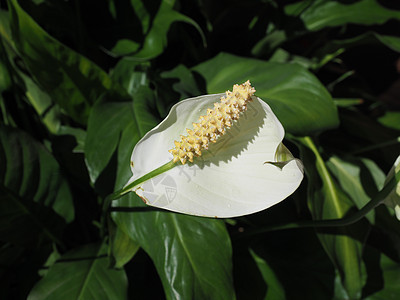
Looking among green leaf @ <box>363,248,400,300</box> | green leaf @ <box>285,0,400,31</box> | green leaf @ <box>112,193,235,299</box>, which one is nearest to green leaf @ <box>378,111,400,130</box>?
green leaf @ <box>285,0,400,31</box>

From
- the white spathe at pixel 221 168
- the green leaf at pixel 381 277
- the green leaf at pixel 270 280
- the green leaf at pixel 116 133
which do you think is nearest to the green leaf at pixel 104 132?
the green leaf at pixel 116 133

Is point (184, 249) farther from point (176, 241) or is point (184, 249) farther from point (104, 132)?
point (104, 132)

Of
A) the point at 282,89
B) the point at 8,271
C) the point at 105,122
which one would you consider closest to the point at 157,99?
the point at 105,122

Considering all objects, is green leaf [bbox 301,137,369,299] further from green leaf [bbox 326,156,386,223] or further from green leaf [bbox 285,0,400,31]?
green leaf [bbox 285,0,400,31]

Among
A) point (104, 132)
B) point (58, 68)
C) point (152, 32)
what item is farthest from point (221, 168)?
point (152, 32)

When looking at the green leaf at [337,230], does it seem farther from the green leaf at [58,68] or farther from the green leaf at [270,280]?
the green leaf at [58,68]

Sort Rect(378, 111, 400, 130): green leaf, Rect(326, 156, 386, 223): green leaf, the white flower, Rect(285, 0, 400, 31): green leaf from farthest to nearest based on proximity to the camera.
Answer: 1. Rect(378, 111, 400, 130): green leaf
2. Rect(285, 0, 400, 31): green leaf
3. Rect(326, 156, 386, 223): green leaf
4. the white flower

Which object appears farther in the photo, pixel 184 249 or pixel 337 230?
pixel 337 230
